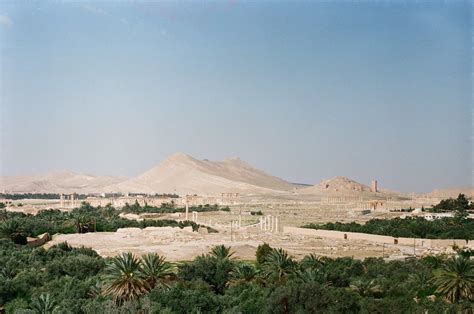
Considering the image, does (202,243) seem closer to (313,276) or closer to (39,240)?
(39,240)

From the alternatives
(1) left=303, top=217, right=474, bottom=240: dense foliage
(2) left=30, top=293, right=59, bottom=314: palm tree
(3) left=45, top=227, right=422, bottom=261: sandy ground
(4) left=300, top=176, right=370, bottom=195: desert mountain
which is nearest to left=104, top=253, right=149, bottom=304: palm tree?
(2) left=30, top=293, right=59, bottom=314: palm tree

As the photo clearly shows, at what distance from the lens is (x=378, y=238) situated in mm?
47438

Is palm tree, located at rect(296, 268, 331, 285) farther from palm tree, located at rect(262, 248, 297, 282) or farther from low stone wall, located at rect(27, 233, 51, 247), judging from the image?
low stone wall, located at rect(27, 233, 51, 247)

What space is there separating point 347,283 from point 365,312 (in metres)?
6.63

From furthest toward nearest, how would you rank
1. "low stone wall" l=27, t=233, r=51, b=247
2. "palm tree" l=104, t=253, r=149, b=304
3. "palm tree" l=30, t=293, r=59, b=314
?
1. "low stone wall" l=27, t=233, r=51, b=247
2. "palm tree" l=104, t=253, r=149, b=304
3. "palm tree" l=30, t=293, r=59, b=314

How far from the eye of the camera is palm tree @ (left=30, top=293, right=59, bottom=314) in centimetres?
1720

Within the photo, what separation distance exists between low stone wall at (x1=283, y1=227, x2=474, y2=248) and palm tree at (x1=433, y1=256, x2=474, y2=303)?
21.6m

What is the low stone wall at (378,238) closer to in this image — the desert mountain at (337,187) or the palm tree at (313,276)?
the palm tree at (313,276)

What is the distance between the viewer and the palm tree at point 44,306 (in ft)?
56.4

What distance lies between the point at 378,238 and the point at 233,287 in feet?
94.8

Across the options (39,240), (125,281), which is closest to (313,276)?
(125,281)

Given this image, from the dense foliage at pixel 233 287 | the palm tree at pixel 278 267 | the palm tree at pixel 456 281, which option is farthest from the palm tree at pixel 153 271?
the palm tree at pixel 456 281

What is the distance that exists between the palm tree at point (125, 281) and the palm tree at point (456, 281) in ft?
34.6

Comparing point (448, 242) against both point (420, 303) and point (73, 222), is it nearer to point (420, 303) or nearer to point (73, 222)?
→ point (420, 303)
